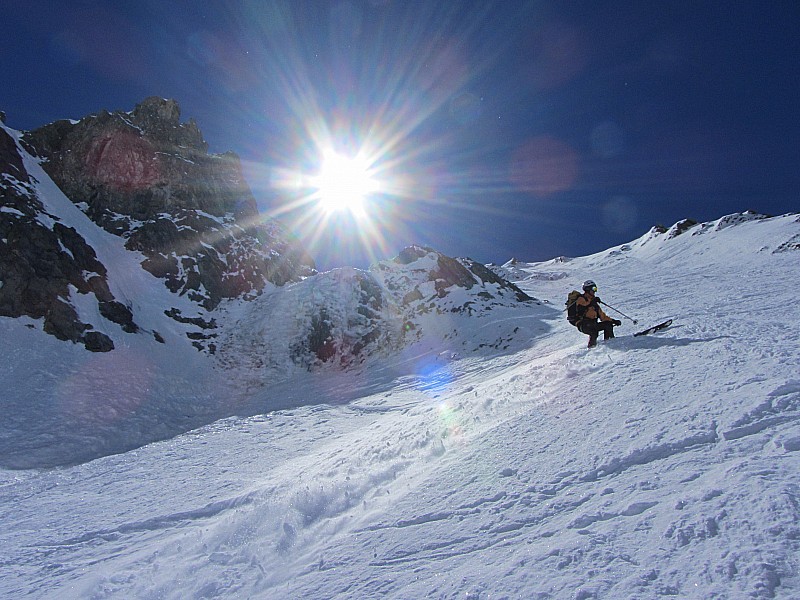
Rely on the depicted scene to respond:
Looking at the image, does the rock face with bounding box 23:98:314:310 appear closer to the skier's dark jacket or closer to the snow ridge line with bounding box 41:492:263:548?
the snow ridge line with bounding box 41:492:263:548

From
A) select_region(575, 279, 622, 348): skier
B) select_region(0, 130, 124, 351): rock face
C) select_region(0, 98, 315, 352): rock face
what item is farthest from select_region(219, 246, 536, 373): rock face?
select_region(575, 279, 622, 348): skier

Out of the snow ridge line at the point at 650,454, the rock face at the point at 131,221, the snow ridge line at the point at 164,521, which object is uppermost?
the rock face at the point at 131,221

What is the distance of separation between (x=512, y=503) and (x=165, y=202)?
1880 inches

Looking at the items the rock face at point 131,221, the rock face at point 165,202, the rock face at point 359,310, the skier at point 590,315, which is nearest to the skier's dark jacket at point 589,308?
the skier at point 590,315

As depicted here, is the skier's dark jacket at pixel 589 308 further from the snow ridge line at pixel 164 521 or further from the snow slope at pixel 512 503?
the snow ridge line at pixel 164 521

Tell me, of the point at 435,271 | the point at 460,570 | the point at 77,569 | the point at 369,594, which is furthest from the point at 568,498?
the point at 435,271

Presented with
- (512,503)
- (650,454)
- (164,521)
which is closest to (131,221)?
(164,521)

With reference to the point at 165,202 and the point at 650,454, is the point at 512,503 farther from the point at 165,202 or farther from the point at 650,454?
the point at 165,202

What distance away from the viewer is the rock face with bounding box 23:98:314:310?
38.5m

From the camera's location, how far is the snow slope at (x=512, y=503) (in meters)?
3.35

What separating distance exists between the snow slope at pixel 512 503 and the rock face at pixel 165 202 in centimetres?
2963

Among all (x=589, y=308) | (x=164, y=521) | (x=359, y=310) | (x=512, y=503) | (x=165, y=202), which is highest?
(x=165, y=202)

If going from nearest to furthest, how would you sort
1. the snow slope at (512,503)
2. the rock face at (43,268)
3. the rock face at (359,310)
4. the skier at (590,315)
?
the snow slope at (512,503), the skier at (590,315), the rock face at (43,268), the rock face at (359,310)

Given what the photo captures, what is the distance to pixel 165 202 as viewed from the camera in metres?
43.5
